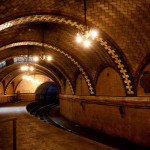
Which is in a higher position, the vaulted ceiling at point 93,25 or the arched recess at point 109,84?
the vaulted ceiling at point 93,25

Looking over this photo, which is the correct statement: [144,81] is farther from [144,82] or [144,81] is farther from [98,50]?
[98,50]

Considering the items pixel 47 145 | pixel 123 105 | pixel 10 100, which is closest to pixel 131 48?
pixel 123 105

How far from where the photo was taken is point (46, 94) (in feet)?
110

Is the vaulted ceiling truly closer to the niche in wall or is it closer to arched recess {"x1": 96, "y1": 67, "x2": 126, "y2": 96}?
the niche in wall

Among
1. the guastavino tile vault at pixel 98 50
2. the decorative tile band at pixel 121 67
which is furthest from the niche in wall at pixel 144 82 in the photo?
the decorative tile band at pixel 121 67

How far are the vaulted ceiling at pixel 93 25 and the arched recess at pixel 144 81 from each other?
295 millimetres

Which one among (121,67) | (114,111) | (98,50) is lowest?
(114,111)

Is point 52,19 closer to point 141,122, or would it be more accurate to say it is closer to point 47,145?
point 47,145

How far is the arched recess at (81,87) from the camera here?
12.5 meters

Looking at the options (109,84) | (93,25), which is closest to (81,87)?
(109,84)

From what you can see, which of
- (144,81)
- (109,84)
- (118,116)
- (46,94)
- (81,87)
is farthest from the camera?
(46,94)

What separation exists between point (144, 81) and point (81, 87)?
643 cm

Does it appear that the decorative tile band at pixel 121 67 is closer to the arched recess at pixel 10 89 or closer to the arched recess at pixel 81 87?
the arched recess at pixel 81 87

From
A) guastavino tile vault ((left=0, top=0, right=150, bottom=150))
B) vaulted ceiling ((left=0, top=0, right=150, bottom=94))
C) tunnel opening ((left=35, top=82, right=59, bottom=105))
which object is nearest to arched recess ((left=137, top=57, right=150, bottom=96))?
guastavino tile vault ((left=0, top=0, right=150, bottom=150))
